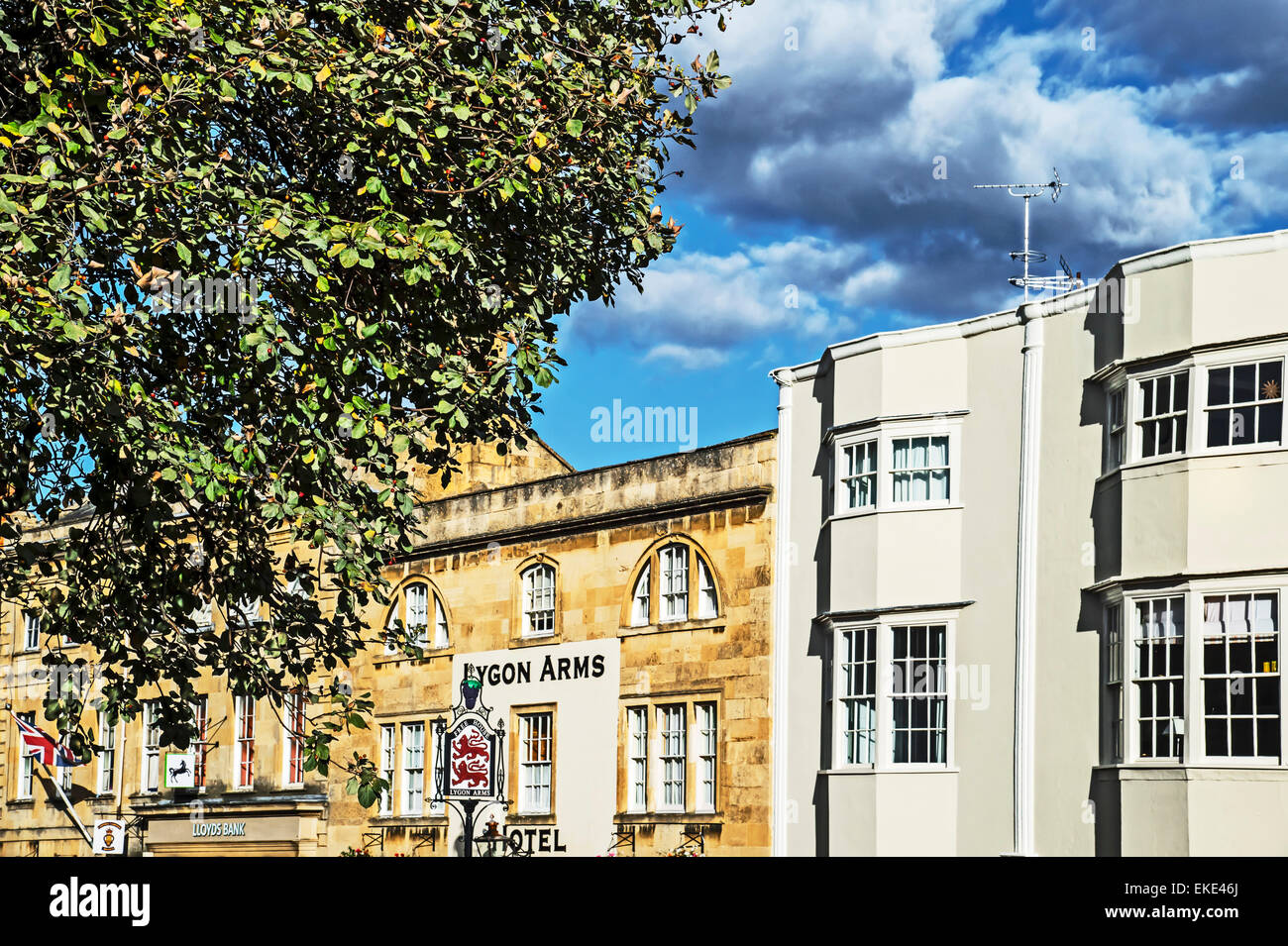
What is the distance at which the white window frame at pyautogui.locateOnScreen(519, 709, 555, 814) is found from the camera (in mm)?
30250

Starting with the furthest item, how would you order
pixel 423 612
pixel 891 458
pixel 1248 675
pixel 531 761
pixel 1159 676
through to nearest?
pixel 423 612, pixel 531 761, pixel 891 458, pixel 1159 676, pixel 1248 675

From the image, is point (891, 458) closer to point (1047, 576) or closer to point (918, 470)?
point (918, 470)

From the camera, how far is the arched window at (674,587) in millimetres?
28469

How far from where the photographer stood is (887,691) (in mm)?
25422

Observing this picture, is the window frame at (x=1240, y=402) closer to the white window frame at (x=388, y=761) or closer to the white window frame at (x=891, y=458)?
the white window frame at (x=891, y=458)

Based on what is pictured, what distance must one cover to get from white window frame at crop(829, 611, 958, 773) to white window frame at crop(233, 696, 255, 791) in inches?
665

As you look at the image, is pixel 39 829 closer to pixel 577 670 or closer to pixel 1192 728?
pixel 577 670

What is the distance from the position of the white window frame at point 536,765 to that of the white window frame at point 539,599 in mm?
1645

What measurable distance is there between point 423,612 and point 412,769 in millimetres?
3305

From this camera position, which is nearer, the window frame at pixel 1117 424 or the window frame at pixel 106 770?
the window frame at pixel 1117 424

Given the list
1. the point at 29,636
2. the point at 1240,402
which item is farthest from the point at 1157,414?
the point at 29,636

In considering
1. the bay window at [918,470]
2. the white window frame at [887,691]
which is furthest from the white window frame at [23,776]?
the bay window at [918,470]

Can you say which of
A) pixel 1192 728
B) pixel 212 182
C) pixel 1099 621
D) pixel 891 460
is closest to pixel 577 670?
pixel 891 460
